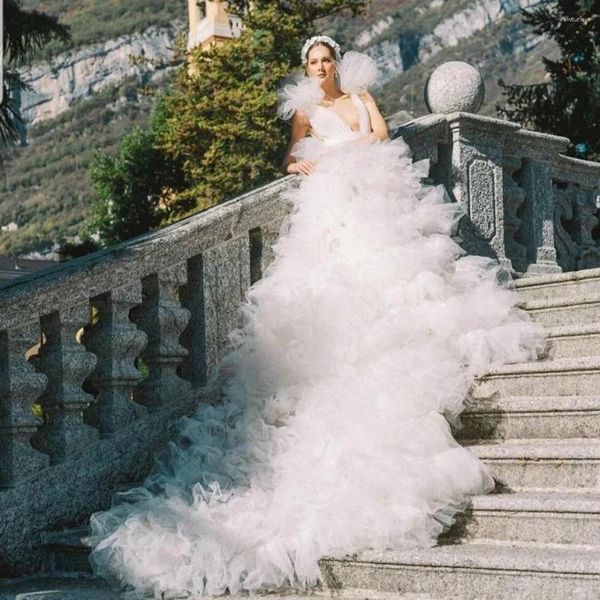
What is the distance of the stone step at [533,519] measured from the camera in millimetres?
3492

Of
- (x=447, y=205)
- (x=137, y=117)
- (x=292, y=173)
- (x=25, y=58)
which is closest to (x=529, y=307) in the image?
(x=447, y=205)

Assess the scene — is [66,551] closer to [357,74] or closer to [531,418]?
[531,418]

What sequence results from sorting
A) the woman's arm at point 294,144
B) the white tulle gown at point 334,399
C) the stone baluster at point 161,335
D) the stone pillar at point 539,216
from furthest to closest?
the stone pillar at point 539,216, the woman's arm at point 294,144, the stone baluster at point 161,335, the white tulle gown at point 334,399

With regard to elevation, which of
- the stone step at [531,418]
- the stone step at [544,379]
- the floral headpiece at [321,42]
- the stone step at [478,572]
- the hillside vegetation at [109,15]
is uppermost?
the hillside vegetation at [109,15]

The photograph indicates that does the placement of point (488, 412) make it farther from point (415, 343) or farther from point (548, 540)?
point (548, 540)

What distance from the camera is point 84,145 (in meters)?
104

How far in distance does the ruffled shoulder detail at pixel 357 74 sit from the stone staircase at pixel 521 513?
6.54 ft

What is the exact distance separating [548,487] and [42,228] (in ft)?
290

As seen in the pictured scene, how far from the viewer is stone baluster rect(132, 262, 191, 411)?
15.0ft

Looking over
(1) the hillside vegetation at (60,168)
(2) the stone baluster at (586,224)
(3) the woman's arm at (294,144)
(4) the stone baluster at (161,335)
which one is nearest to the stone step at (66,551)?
(4) the stone baluster at (161,335)

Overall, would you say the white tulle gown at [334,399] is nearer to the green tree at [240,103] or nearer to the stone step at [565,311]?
the stone step at [565,311]

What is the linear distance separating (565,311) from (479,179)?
139cm

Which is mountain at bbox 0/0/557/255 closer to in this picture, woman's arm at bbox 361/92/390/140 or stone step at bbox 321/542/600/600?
woman's arm at bbox 361/92/390/140

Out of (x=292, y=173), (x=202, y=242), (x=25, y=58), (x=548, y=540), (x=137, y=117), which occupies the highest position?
(x=137, y=117)
